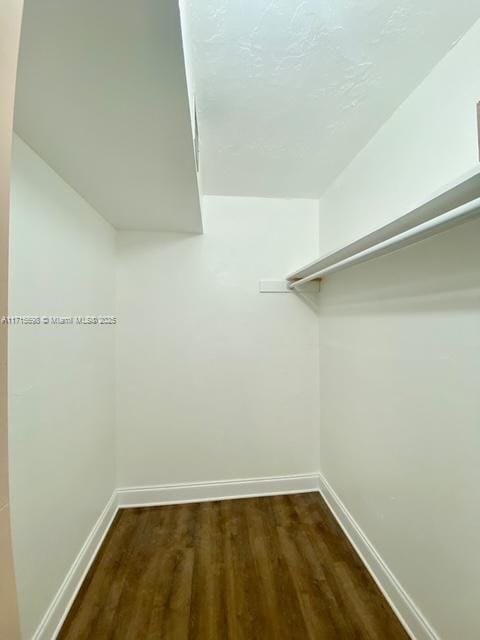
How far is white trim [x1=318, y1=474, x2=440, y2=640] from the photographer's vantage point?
109 centimetres

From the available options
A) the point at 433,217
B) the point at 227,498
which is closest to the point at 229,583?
the point at 227,498

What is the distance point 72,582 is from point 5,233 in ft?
5.67

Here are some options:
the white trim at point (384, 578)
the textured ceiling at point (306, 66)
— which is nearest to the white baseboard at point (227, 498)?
the white trim at point (384, 578)

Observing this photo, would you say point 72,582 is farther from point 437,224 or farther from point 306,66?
point 306,66

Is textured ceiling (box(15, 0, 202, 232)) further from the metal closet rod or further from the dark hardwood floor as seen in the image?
the dark hardwood floor

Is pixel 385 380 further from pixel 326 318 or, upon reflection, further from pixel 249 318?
pixel 249 318

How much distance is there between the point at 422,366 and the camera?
1113mm

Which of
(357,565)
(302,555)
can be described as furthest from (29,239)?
(357,565)

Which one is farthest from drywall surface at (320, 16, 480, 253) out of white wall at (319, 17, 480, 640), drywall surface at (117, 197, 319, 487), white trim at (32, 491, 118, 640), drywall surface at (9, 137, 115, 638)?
white trim at (32, 491, 118, 640)

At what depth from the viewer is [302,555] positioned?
1515 millimetres

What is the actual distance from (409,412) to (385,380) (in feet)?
0.64

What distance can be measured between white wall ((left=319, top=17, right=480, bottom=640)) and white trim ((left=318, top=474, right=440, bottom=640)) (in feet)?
0.14

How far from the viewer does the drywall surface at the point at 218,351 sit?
1.97 m

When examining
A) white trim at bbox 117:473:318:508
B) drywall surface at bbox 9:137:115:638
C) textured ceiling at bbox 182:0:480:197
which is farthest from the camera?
white trim at bbox 117:473:318:508
